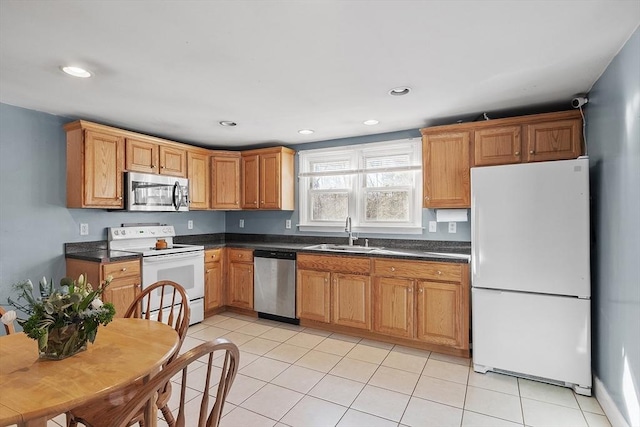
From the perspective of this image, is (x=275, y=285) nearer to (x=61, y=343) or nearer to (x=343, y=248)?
(x=343, y=248)

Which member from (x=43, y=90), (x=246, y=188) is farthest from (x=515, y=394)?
(x=43, y=90)

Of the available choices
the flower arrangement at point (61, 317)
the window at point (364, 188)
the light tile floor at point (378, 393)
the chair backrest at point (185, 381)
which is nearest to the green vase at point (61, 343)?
the flower arrangement at point (61, 317)

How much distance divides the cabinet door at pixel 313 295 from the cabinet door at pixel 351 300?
0.08 meters

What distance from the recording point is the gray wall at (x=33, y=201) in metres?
2.90

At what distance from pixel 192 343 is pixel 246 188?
6.70 feet

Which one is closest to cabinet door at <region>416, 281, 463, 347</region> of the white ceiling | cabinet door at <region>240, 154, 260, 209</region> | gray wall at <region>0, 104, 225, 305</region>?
the white ceiling

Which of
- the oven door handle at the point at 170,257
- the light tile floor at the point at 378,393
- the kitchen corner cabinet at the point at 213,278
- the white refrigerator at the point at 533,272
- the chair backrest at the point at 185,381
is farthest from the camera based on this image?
the kitchen corner cabinet at the point at 213,278

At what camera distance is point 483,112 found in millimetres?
3141

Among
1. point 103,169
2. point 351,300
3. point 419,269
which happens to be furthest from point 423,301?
point 103,169

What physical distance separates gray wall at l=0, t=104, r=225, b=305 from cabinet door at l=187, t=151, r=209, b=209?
110 centimetres

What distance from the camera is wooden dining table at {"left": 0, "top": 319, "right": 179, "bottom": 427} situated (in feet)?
3.34

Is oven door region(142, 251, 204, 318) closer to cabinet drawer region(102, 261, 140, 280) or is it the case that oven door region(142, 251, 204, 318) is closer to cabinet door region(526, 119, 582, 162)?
cabinet drawer region(102, 261, 140, 280)

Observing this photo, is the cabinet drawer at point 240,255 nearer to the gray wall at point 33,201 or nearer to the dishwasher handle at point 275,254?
the dishwasher handle at point 275,254

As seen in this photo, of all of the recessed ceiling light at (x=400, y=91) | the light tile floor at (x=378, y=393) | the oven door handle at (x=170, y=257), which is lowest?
the light tile floor at (x=378, y=393)
